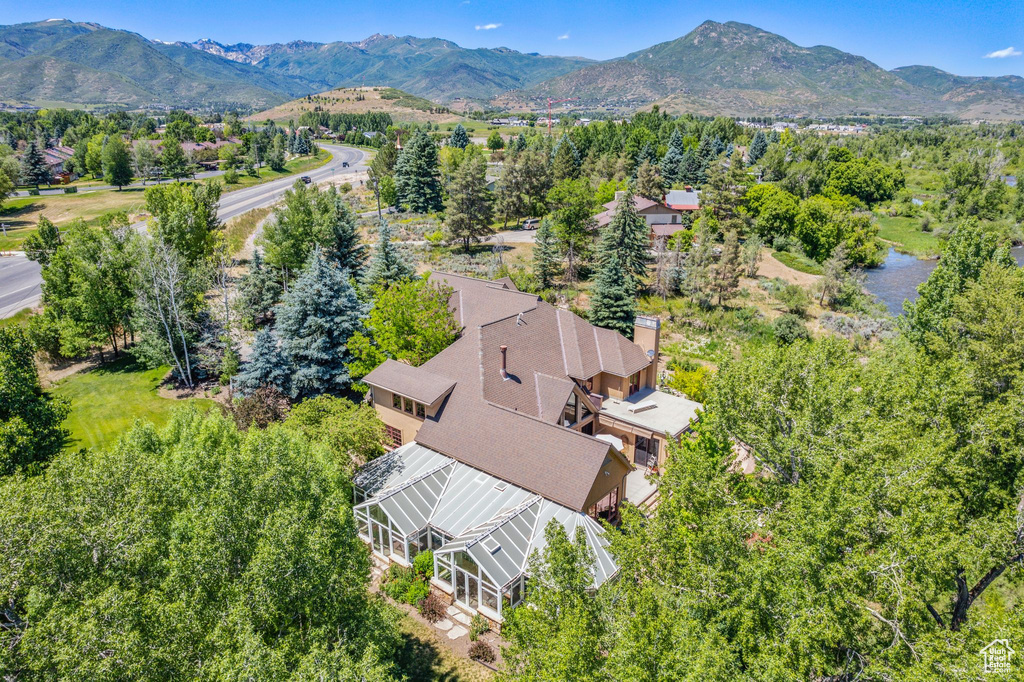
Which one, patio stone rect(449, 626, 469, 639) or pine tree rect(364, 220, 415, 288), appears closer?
patio stone rect(449, 626, 469, 639)

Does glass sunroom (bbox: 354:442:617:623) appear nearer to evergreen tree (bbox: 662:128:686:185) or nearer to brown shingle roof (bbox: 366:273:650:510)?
brown shingle roof (bbox: 366:273:650:510)

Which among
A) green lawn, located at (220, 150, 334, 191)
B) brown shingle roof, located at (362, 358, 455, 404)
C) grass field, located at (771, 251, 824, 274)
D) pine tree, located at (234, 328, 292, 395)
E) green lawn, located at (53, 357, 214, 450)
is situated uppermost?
green lawn, located at (220, 150, 334, 191)

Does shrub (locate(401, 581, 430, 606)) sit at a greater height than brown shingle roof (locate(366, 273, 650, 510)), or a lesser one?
lesser

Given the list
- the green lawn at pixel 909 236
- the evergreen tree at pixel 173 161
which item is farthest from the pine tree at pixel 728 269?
the evergreen tree at pixel 173 161

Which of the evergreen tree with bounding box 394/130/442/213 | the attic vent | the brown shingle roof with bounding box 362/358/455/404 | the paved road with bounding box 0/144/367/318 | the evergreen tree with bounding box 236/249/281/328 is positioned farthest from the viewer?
the evergreen tree with bounding box 394/130/442/213

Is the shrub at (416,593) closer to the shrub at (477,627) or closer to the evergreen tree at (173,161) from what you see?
the shrub at (477,627)

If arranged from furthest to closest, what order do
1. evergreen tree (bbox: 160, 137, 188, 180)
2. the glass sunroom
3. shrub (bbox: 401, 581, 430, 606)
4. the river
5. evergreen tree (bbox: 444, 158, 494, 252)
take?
evergreen tree (bbox: 160, 137, 188, 180)
evergreen tree (bbox: 444, 158, 494, 252)
the river
shrub (bbox: 401, 581, 430, 606)
the glass sunroom

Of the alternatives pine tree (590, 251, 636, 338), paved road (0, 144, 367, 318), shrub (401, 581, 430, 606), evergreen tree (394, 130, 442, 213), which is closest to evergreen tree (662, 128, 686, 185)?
evergreen tree (394, 130, 442, 213)
